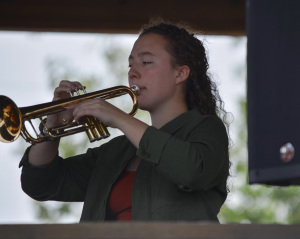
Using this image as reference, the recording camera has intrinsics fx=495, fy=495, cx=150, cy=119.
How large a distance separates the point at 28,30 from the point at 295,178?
9.20 ft

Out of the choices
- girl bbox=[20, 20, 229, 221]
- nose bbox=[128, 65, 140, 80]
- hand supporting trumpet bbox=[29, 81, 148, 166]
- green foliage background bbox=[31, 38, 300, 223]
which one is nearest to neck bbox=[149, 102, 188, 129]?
girl bbox=[20, 20, 229, 221]

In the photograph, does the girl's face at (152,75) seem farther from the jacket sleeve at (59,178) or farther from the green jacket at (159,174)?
the jacket sleeve at (59,178)

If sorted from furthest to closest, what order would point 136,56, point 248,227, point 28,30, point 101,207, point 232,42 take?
point 232,42 → point 28,30 → point 136,56 → point 101,207 → point 248,227

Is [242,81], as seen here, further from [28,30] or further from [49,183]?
[49,183]

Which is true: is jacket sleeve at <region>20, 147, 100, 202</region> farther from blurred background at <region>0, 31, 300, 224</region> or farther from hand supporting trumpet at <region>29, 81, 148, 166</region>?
blurred background at <region>0, 31, 300, 224</region>

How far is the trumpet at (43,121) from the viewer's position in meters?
1.79

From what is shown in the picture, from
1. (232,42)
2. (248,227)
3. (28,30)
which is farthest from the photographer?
→ (232,42)

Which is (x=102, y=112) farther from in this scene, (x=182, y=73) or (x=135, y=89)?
(x=182, y=73)

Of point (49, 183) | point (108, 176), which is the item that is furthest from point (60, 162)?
point (108, 176)

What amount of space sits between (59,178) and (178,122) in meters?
0.54

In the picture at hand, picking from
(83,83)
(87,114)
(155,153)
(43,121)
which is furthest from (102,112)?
(83,83)

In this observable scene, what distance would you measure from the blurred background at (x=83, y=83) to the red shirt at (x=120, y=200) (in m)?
6.47

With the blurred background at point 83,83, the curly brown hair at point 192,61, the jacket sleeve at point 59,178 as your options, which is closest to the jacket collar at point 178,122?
the curly brown hair at point 192,61

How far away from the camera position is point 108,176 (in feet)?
6.10
